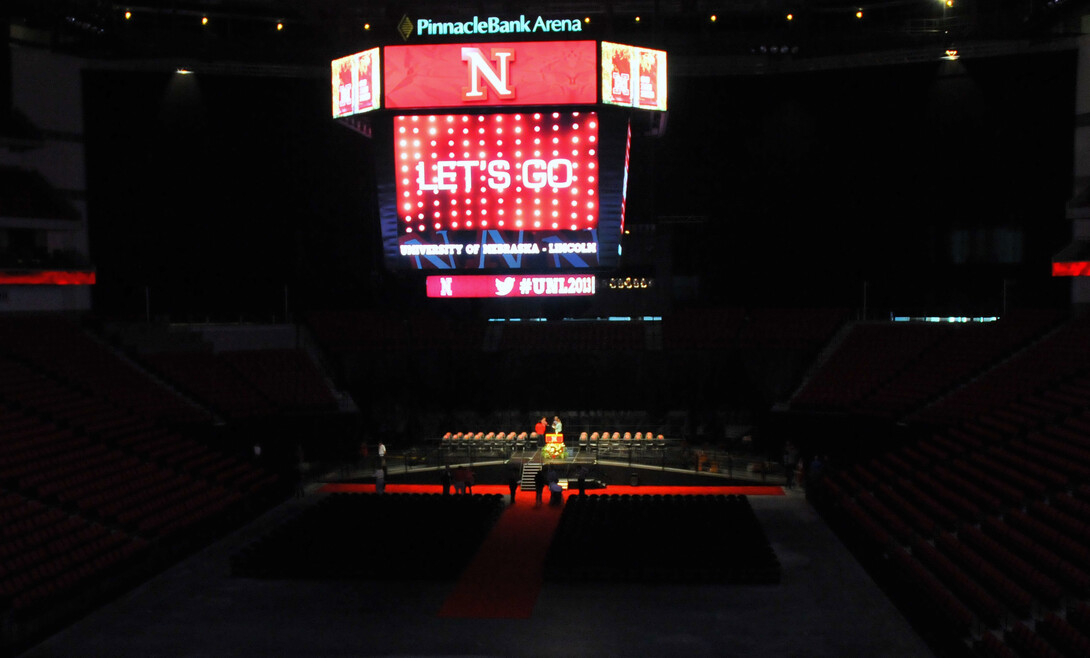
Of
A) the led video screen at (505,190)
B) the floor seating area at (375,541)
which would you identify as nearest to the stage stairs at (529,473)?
the floor seating area at (375,541)

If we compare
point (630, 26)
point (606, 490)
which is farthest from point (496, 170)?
point (630, 26)

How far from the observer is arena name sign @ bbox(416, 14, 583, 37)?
2091cm

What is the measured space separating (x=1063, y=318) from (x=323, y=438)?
82.4ft

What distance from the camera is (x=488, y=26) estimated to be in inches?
824

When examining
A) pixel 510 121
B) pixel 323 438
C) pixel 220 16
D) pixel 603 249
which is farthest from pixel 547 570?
pixel 220 16

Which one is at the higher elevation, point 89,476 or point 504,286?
point 504,286

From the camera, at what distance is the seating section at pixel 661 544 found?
18.1m

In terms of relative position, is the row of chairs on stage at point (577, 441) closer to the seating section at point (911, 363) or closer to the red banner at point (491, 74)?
the seating section at point (911, 363)

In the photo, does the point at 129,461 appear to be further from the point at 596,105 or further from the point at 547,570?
the point at 596,105

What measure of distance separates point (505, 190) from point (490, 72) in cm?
272

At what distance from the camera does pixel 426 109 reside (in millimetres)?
20969

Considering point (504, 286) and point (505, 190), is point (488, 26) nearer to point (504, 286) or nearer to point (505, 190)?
point (505, 190)

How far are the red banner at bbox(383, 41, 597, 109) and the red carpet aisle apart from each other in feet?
33.6

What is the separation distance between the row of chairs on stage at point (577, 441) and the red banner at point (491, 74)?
1443 cm
